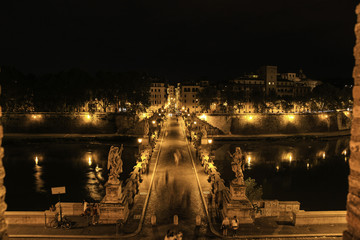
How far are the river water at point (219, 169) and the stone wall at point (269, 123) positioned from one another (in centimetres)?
1203

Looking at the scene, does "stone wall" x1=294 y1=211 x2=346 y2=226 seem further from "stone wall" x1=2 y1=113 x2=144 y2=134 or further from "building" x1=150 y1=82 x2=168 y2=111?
"building" x1=150 y1=82 x2=168 y2=111

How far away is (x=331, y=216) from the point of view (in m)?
12.8

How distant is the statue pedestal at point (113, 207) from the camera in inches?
529

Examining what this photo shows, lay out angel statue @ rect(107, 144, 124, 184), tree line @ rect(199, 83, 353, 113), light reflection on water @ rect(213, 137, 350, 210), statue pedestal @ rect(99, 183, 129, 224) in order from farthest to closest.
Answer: tree line @ rect(199, 83, 353, 113)
light reflection on water @ rect(213, 137, 350, 210)
angel statue @ rect(107, 144, 124, 184)
statue pedestal @ rect(99, 183, 129, 224)

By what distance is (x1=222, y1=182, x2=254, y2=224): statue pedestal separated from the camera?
13.5m

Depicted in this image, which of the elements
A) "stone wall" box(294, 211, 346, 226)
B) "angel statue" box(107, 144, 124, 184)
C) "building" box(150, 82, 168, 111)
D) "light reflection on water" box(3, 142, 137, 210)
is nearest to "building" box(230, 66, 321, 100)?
"building" box(150, 82, 168, 111)

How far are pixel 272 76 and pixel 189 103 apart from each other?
33.4m

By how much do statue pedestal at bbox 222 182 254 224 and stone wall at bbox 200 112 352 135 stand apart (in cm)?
5620

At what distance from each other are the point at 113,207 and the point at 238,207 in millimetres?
6216

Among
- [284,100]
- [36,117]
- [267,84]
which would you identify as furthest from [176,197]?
[267,84]

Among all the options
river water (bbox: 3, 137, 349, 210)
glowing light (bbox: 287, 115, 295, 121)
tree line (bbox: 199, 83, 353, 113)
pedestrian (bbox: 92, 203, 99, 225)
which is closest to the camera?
pedestrian (bbox: 92, 203, 99, 225)

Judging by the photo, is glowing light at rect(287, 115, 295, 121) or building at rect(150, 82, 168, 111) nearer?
glowing light at rect(287, 115, 295, 121)

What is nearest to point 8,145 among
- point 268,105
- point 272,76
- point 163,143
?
point 163,143

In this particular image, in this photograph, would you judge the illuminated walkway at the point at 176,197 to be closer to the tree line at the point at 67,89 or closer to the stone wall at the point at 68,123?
the stone wall at the point at 68,123
